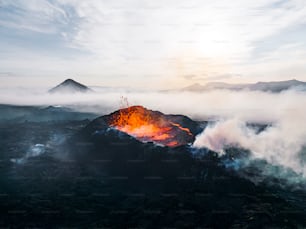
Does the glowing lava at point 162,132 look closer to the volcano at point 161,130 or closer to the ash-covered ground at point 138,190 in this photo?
the volcano at point 161,130

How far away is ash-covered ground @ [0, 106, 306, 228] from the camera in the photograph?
116375 millimetres

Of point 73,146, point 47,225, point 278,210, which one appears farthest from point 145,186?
point 73,146

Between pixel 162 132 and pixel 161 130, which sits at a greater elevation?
pixel 161 130

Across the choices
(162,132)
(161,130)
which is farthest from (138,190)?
(161,130)

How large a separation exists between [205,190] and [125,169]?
4015 centimetres

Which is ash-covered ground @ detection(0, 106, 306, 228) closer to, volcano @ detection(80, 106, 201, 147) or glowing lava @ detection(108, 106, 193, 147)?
volcano @ detection(80, 106, 201, 147)

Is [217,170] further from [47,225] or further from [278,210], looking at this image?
[47,225]

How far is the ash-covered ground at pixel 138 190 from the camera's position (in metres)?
116

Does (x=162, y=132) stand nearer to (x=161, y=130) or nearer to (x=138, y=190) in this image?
(x=161, y=130)

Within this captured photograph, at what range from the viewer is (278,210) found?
12419 cm

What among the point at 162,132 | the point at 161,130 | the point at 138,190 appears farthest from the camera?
the point at 161,130

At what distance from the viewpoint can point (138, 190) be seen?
138625 millimetres

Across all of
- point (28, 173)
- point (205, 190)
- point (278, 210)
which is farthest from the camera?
point (28, 173)

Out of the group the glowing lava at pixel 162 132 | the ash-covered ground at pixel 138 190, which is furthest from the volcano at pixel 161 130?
the ash-covered ground at pixel 138 190
